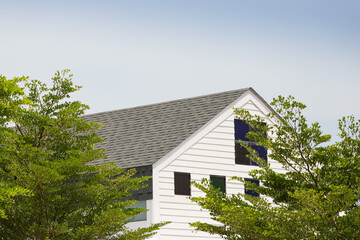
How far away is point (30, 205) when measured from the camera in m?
21.4

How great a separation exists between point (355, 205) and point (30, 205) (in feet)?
31.9

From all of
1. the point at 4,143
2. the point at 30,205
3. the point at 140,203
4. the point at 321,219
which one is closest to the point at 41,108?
the point at 4,143

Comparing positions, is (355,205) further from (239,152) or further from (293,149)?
(239,152)

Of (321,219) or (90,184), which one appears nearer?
(321,219)

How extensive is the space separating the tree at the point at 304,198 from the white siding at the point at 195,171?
742 cm

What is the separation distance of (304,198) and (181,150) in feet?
38.0

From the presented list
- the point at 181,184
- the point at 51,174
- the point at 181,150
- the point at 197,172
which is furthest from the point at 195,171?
the point at 51,174

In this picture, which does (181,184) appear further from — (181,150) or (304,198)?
(304,198)

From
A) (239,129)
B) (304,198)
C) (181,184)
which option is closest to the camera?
(304,198)

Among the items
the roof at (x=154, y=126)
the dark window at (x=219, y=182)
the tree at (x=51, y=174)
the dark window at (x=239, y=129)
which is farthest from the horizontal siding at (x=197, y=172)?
the tree at (x=51, y=174)

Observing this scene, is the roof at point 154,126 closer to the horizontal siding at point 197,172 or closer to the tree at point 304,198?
the horizontal siding at point 197,172

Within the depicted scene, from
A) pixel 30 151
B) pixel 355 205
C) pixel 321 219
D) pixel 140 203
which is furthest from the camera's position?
pixel 140 203

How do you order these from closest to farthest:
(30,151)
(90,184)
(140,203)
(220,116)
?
(30,151)
(90,184)
(140,203)
(220,116)

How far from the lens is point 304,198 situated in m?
18.7
